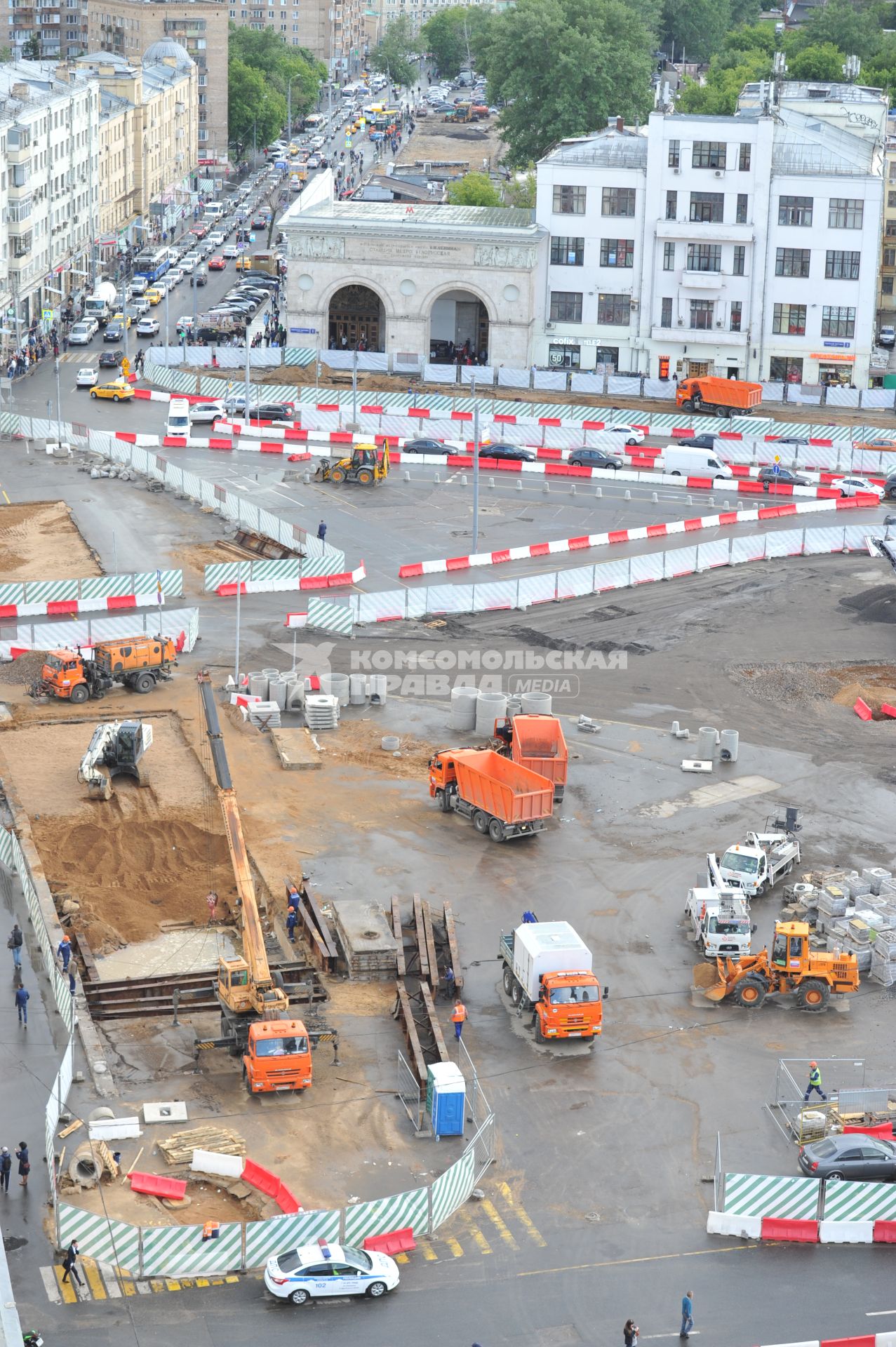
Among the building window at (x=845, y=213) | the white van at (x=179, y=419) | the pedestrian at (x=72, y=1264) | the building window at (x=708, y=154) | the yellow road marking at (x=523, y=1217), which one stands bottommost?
the yellow road marking at (x=523, y=1217)

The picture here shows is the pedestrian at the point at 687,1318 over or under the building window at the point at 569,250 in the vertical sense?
under

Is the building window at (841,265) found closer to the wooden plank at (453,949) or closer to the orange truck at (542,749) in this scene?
the orange truck at (542,749)

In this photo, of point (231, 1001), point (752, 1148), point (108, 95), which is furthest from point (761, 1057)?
point (108, 95)

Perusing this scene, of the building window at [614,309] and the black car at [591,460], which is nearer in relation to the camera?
the black car at [591,460]

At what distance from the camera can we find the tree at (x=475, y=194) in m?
130

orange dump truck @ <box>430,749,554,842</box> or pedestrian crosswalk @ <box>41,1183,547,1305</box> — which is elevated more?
orange dump truck @ <box>430,749,554,842</box>

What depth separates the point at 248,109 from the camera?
17538 cm

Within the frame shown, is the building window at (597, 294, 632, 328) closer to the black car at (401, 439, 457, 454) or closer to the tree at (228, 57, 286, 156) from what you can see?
the black car at (401, 439, 457, 454)

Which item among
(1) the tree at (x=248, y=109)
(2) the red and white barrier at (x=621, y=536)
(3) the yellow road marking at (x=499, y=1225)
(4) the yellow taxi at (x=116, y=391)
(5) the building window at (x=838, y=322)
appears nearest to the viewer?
(3) the yellow road marking at (x=499, y=1225)

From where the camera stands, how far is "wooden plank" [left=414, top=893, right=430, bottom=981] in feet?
136

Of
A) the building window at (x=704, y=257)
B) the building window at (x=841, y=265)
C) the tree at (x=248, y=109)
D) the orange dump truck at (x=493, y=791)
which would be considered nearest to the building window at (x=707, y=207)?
the building window at (x=704, y=257)

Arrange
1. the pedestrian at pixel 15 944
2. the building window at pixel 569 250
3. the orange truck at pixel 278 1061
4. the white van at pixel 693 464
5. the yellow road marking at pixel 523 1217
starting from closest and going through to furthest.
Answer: the yellow road marking at pixel 523 1217 → the orange truck at pixel 278 1061 → the pedestrian at pixel 15 944 → the white van at pixel 693 464 → the building window at pixel 569 250

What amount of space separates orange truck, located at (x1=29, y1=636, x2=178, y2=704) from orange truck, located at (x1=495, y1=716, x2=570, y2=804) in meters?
12.7

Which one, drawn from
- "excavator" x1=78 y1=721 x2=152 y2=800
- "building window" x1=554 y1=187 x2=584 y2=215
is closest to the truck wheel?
"excavator" x1=78 y1=721 x2=152 y2=800
